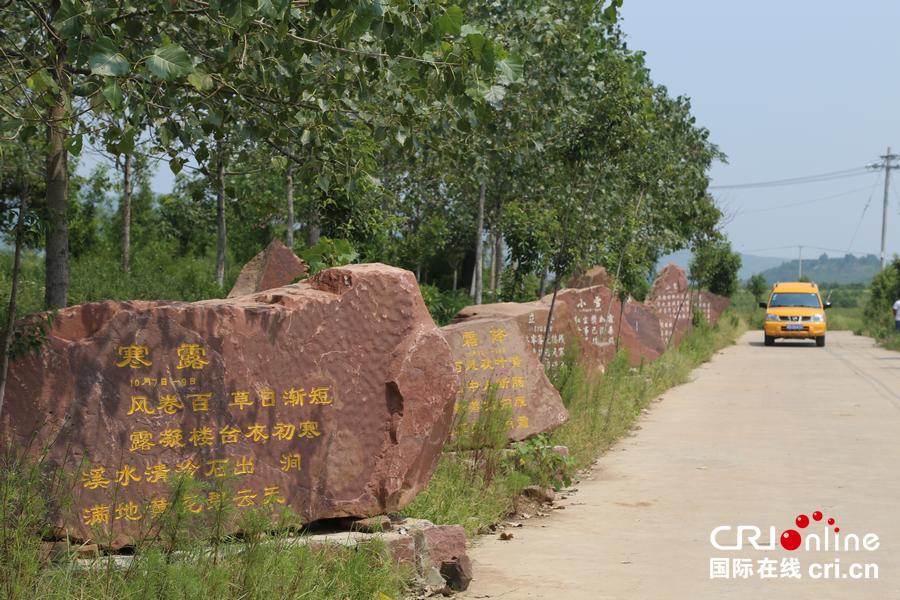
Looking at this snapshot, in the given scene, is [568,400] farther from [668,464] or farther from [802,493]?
[802,493]

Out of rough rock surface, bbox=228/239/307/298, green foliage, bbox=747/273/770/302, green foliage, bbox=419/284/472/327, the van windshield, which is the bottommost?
green foliage, bbox=419/284/472/327

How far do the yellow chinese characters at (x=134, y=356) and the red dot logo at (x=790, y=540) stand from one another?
14.1 feet

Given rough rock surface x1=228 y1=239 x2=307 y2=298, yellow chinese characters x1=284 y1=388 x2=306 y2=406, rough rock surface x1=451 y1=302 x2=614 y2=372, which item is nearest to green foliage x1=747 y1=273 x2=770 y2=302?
rough rock surface x1=451 y1=302 x2=614 y2=372

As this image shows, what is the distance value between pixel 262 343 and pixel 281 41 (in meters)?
1.81

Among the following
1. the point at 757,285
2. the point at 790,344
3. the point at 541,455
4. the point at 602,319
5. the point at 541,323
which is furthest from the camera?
the point at 757,285

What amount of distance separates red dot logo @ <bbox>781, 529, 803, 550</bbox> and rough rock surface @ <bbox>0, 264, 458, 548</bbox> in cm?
249

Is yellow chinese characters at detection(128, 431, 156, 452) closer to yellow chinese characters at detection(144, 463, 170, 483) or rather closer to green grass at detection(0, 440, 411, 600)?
yellow chinese characters at detection(144, 463, 170, 483)

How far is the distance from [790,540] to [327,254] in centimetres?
394

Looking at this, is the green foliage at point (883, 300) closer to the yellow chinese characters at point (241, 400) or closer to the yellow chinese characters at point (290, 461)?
the yellow chinese characters at point (290, 461)

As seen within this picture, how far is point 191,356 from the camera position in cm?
423

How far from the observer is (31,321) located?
3.86m

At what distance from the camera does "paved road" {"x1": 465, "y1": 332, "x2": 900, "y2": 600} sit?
4621mm

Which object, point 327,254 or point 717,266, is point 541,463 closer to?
point 327,254

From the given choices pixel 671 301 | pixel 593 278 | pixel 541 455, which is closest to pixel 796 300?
pixel 671 301
